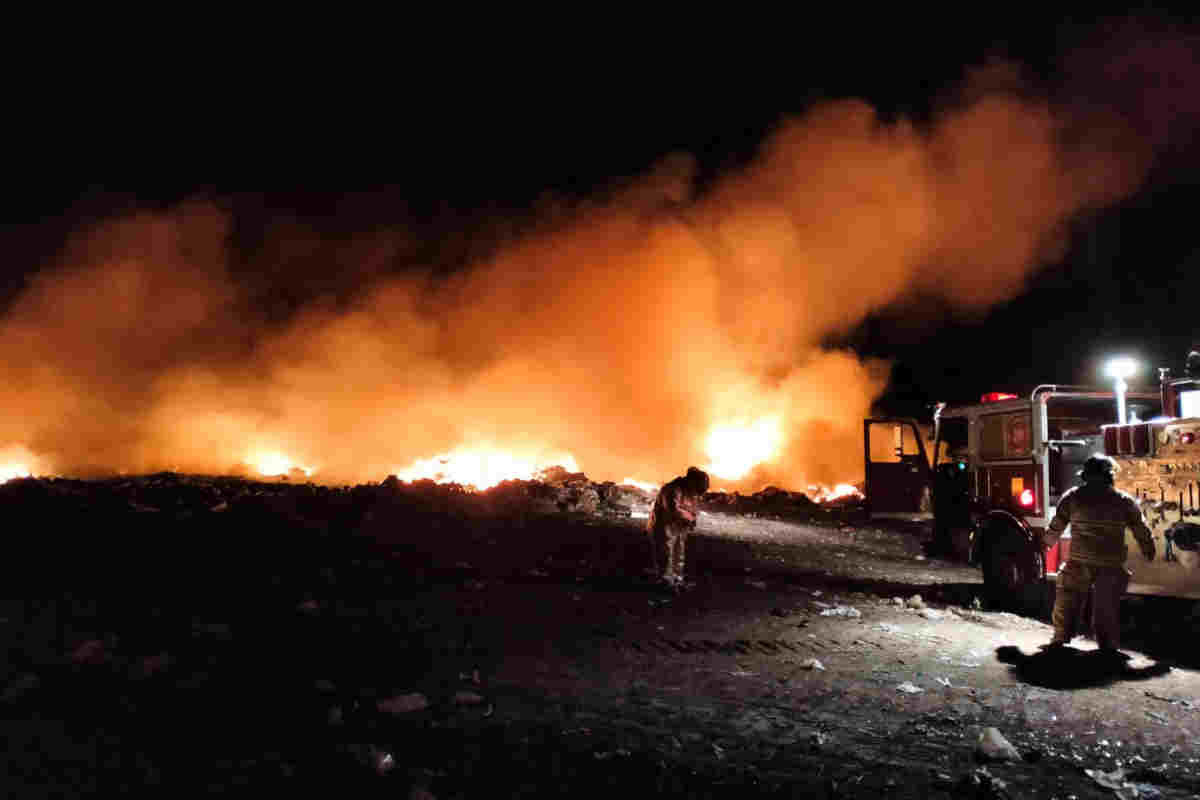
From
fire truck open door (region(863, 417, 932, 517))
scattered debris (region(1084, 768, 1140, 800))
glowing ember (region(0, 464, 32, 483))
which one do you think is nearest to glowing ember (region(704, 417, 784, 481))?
fire truck open door (region(863, 417, 932, 517))

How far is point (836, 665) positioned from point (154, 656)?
436cm

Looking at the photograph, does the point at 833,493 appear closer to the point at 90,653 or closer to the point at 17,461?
the point at 90,653

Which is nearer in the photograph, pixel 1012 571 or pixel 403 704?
pixel 403 704

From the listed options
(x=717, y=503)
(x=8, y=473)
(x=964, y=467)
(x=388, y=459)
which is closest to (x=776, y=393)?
(x=717, y=503)

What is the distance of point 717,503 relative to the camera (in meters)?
19.9

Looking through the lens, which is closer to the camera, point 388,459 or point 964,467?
point 964,467

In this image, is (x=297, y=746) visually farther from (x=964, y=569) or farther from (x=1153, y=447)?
(x=964, y=569)

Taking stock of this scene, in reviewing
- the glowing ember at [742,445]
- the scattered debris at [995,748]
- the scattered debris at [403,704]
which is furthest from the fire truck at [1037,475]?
the glowing ember at [742,445]

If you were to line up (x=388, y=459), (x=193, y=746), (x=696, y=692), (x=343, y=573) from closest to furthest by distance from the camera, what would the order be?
1. (x=193, y=746)
2. (x=696, y=692)
3. (x=343, y=573)
4. (x=388, y=459)

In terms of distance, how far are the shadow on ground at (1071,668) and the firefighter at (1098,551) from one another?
118 mm

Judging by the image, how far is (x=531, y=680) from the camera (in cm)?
535

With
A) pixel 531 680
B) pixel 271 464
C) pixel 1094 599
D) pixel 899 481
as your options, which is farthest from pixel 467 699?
pixel 271 464

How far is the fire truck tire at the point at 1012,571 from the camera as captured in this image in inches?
321

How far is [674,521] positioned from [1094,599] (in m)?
3.67
